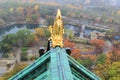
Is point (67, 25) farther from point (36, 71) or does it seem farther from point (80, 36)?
point (36, 71)

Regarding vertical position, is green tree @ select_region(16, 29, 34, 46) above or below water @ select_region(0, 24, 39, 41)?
above

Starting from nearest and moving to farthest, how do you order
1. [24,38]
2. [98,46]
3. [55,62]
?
[55,62], [98,46], [24,38]

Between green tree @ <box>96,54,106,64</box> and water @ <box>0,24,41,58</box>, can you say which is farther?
water @ <box>0,24,41,58</box>

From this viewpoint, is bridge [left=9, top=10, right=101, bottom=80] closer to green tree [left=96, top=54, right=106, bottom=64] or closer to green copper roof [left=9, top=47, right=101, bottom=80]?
green copper roof [left=9, top=47, right=101, bottom=80]

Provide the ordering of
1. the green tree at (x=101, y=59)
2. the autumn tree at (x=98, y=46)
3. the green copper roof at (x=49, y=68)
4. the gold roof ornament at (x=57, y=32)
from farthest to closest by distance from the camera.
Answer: the autumn tree at (x=98, y=46), the green tree at (x=101, y=59), the gold roof ornament at (x=57, y=32), the green copper roof at (x=49, y=68)

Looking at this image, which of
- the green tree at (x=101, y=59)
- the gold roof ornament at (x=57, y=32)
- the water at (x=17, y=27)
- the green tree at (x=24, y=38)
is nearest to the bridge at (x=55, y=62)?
the gold roof ornament at (x=57, y=32)

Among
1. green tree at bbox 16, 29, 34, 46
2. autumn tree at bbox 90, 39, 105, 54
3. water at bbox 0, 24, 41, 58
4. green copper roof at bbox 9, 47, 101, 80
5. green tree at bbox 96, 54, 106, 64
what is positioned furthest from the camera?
water at bbox 0, 24, 41, 58

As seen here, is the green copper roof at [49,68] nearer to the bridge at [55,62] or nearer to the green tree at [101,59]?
the bridge at [55,62]

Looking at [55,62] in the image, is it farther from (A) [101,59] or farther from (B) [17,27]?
(B) [17,27]

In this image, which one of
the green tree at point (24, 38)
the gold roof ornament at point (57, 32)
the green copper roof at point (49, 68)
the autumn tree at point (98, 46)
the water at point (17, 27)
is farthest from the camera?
the water at point (17, 27)

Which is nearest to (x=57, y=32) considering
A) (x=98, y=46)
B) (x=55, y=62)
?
(x=55, y=62)

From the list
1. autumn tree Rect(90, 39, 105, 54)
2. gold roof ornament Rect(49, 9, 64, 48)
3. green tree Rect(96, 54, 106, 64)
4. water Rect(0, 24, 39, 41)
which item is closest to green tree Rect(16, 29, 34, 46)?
autumn tree Rect(90, 39, 105, 54)

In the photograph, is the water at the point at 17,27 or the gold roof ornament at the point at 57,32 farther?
the water at the point at 17,27

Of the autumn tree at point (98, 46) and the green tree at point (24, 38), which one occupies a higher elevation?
the green tree at point (24, 38)
